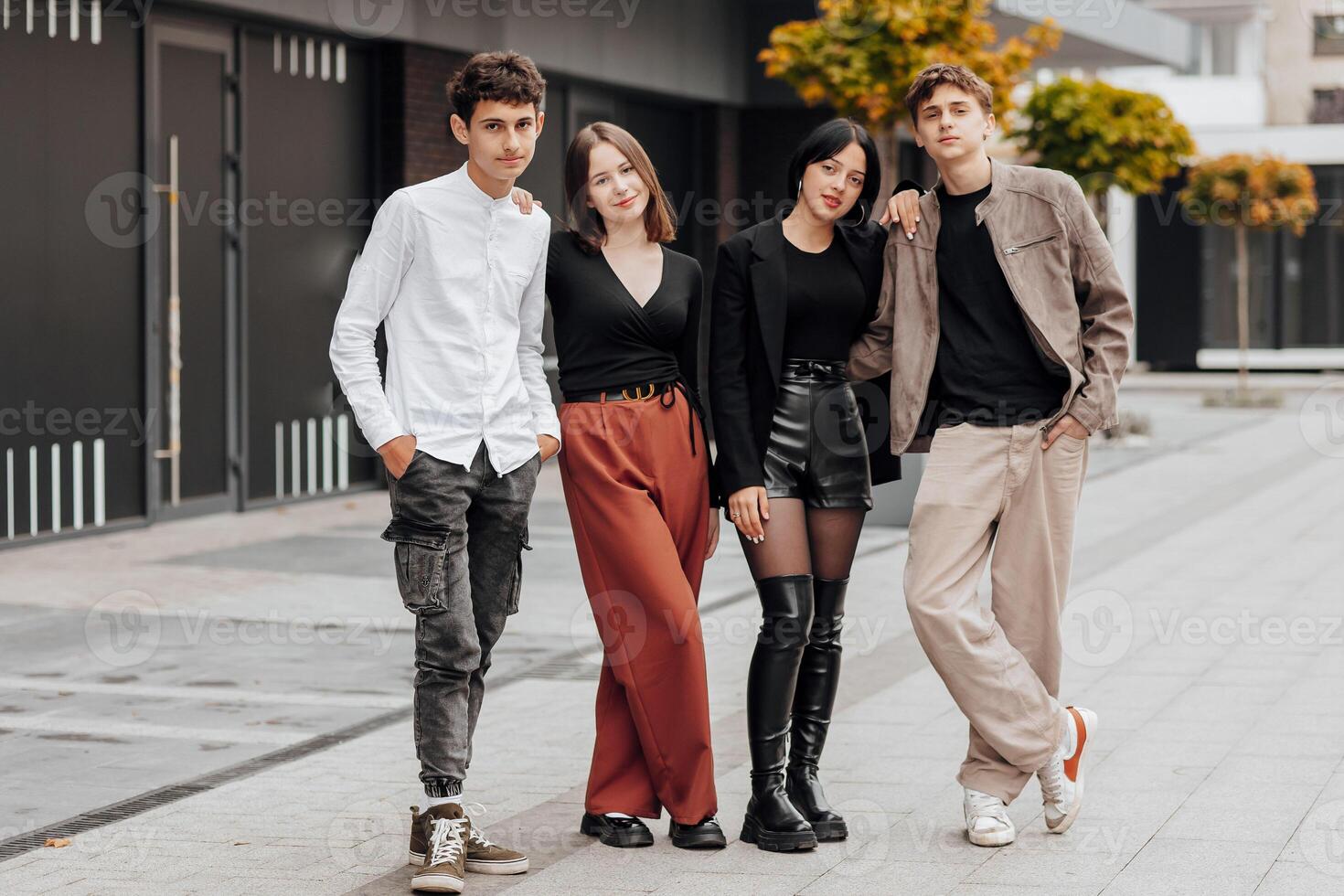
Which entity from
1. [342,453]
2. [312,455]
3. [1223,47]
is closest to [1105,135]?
[342,453]

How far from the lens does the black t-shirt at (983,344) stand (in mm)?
4777

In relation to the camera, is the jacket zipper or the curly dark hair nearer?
the curly dark hair

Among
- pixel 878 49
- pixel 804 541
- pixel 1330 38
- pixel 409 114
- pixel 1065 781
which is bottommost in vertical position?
pixel 1065 781

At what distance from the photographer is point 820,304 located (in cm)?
477

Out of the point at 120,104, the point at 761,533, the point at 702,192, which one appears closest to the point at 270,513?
the point at 120,104

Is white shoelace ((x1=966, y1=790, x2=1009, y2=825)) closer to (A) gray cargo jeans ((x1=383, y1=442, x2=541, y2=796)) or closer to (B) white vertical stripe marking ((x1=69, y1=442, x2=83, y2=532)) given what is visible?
(A) gray cargo jeans ((x1=383, y1=442, x2=541, y2=796))

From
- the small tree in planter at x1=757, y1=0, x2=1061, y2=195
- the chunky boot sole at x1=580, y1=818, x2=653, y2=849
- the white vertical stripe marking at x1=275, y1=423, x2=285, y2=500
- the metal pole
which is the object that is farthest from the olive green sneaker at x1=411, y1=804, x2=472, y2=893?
the small tree in planter at x1=757, y1=0, x2=1061, y2=195

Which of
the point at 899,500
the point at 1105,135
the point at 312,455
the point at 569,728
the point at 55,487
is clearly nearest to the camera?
the point at 569,728

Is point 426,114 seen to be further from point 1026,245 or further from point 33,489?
point 1026,245

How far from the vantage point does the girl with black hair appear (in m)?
4.74

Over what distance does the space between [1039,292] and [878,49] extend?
863 cm

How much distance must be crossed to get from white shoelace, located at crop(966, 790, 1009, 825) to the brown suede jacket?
93 centimetres

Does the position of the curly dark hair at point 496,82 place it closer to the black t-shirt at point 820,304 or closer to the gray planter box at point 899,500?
the black t-shirt at point 820,304

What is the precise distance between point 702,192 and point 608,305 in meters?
14.1
